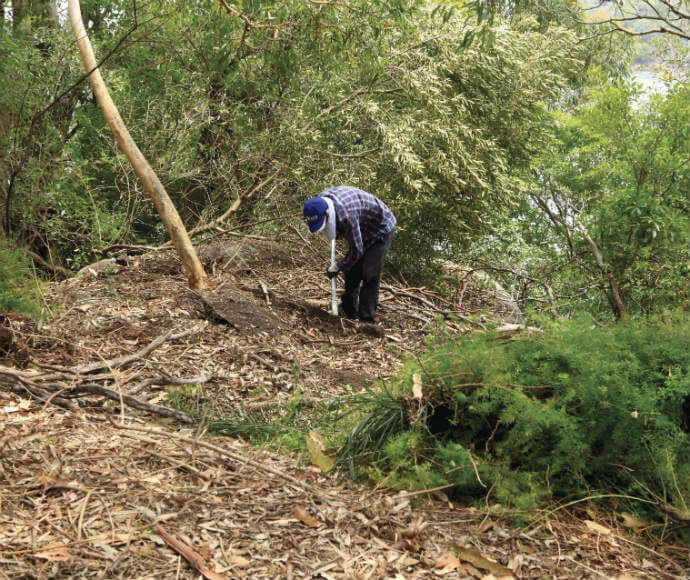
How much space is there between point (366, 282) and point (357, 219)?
32.4 inches

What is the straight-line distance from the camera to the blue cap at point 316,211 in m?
6.14

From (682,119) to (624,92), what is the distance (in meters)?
0.77

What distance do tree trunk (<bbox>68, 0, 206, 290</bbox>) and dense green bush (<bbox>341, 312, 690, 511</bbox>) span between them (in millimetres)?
3898

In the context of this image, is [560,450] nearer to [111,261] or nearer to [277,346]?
[277,346]

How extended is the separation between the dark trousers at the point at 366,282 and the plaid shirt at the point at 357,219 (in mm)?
97

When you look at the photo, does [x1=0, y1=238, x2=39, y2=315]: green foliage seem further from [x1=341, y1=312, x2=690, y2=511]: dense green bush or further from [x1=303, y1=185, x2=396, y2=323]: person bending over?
[x1=341, y1=312, x2=690, y2=511]: dense green bush

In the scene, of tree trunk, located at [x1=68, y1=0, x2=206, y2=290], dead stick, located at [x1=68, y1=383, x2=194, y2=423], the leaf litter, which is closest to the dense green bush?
the leaf litter

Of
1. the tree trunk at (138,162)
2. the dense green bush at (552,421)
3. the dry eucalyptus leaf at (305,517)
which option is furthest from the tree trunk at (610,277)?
the dry eucalyptus leaf at (305,517)

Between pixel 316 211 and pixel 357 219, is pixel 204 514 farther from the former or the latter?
pixel 357 219

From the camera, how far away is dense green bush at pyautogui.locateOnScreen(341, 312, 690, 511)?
8.86ft

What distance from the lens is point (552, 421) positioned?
8.87 feet

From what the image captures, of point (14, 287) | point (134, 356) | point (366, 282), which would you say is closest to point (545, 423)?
point (134, 356)

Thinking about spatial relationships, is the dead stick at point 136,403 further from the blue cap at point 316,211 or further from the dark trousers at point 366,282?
the dark trousers at point 366,282

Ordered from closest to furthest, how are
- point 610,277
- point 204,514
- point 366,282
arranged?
1. point 204,514
2. point 366,282
3. point 610,277
